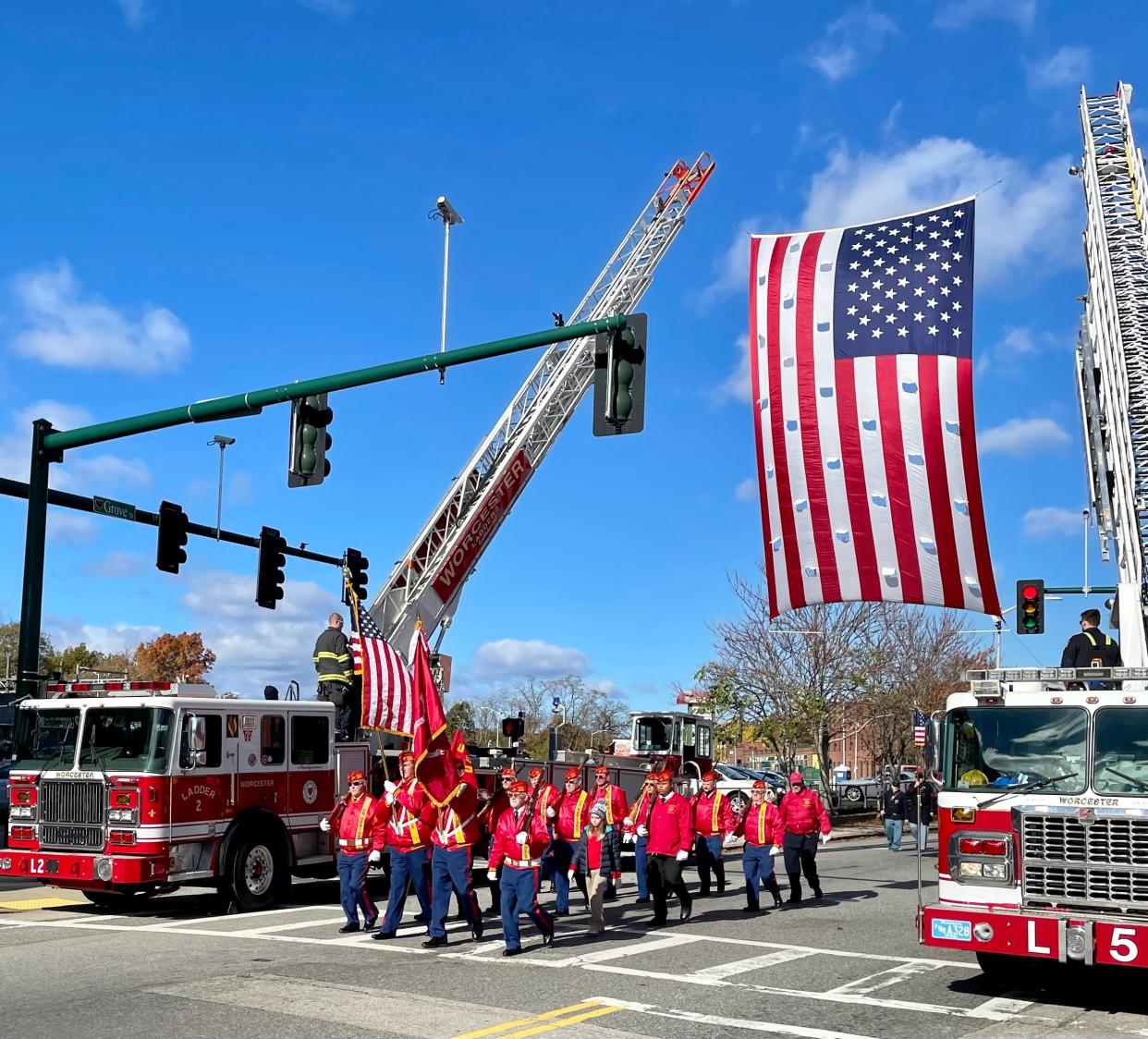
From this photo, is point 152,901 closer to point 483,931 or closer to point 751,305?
point 483,931

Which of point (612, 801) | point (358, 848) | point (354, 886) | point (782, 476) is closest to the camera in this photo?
point (782, 476)

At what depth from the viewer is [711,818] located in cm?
Result: 1716

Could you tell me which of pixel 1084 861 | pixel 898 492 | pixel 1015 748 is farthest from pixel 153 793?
pixel 1084 861

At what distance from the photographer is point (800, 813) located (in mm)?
17234

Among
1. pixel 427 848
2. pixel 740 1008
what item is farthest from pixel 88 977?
pixel 740 1008

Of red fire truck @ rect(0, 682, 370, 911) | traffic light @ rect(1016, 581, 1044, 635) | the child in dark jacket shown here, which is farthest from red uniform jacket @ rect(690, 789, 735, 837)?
traffic light @ rect(1016, 581, 1044, 635)

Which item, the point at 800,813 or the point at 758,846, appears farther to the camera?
the point at 800,813

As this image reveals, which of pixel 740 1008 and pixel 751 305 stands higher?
pixel 751 305

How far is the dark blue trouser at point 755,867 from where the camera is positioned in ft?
53.2

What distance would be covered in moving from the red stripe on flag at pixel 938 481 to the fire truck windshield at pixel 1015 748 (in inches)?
116

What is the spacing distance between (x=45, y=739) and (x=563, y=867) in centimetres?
641

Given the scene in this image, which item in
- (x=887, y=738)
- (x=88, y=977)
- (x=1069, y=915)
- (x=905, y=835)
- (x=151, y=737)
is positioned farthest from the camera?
(x=887, y=738)

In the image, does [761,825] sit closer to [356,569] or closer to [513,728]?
[513,728]

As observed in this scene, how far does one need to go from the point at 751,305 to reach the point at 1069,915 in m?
7.40
